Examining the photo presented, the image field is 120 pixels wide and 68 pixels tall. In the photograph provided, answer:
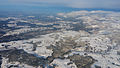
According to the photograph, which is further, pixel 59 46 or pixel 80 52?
pixel 59 46

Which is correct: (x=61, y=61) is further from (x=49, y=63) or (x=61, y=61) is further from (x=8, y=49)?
(x=8, y=49)

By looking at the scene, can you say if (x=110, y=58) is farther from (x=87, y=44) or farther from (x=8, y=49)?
(x=8, y=49)

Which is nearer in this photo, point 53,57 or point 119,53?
point 53,57

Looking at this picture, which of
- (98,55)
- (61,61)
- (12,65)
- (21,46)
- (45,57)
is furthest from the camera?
(21,46)

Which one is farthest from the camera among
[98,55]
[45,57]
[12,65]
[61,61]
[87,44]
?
[87,44]

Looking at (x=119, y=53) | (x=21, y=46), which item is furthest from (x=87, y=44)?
(x=21, y=46)

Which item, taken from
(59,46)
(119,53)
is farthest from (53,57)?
(119,53)

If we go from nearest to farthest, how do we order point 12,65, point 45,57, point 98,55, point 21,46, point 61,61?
point 12,65 → point 61,61 → point 45,57 → point 98,55 → point 21,46

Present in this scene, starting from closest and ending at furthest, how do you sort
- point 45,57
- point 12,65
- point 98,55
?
point 12,65, point 45,57, point 98,55
